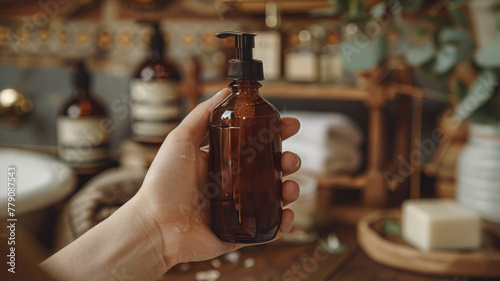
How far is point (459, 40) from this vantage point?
0.81 meters

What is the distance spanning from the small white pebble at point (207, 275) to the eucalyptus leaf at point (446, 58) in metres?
0.47

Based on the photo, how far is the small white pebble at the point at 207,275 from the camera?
722 millimetres

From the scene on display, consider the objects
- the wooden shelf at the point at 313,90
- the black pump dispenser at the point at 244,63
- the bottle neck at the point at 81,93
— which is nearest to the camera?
the black pump dispenser at the point at 244,63

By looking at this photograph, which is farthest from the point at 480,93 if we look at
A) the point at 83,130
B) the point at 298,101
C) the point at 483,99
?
the point at 83,130

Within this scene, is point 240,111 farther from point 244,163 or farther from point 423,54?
point 423,54

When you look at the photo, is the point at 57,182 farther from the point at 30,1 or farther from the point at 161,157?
the point at 30,1

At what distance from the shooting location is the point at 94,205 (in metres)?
0.81

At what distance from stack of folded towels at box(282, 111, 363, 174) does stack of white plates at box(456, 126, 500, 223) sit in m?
0.25

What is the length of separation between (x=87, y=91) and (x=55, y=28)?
0.42 meters

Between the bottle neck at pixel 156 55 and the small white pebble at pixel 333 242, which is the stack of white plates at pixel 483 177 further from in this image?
the bottle neck at pixel 156 55

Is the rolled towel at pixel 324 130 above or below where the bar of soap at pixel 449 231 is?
above

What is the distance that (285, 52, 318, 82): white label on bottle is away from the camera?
108cm

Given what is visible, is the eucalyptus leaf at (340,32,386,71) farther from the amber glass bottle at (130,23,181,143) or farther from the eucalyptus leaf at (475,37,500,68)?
the amber glass bottle at (130,23,181,143)

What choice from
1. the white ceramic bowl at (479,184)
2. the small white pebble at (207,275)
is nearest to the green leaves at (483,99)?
the white ceramic bowl at (479,184)
